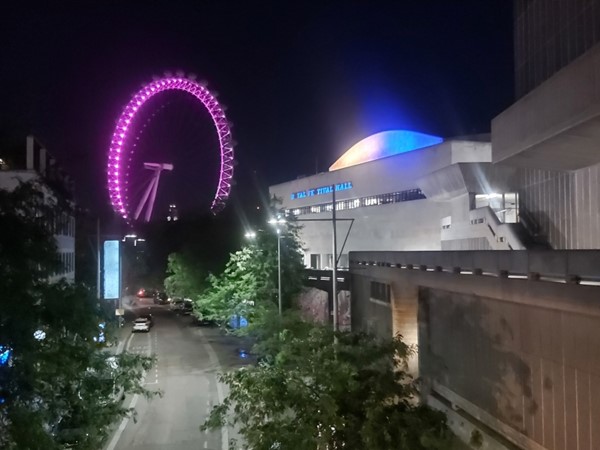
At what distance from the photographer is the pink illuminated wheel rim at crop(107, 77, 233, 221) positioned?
44.9 metres

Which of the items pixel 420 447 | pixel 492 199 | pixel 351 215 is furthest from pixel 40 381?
pixel 351 215

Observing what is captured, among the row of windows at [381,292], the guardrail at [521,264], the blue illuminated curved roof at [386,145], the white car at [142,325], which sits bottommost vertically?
the white car at [142,325]

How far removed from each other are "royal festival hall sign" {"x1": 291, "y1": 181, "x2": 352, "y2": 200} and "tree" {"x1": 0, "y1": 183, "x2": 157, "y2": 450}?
2190 inches

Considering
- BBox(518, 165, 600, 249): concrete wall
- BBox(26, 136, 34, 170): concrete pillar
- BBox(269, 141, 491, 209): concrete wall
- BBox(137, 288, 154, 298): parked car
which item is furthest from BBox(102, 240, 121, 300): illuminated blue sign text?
BBox(137, 288, 154, 298): parked car

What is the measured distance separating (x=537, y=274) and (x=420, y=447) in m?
4.35

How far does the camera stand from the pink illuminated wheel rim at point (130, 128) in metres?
44.9

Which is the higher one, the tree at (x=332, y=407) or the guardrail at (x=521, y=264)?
the guardrail at (x=521, y=264)

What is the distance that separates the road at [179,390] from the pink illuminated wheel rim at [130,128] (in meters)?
10.3

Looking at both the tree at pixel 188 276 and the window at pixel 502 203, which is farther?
the tree at pixel 188 276

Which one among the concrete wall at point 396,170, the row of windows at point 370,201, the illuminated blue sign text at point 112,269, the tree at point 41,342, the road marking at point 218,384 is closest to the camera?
Result: the tree at point 41,342

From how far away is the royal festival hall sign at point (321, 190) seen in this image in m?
65.6

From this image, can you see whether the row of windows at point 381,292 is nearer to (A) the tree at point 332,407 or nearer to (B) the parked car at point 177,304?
(A) the tree at point 332,407

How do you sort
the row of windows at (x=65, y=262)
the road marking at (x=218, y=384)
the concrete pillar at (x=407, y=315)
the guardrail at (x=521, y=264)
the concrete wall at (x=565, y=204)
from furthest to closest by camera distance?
the concrete wall at (x=565, y=204), the concrete pillar at (x=407, y=315), the road marking at (x=218, y=384), the guardrail at (x=521, y=264), the row of windows at (x=65, y=262)

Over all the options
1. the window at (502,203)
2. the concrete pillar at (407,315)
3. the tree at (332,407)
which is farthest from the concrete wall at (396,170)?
the tree at (332,407)
